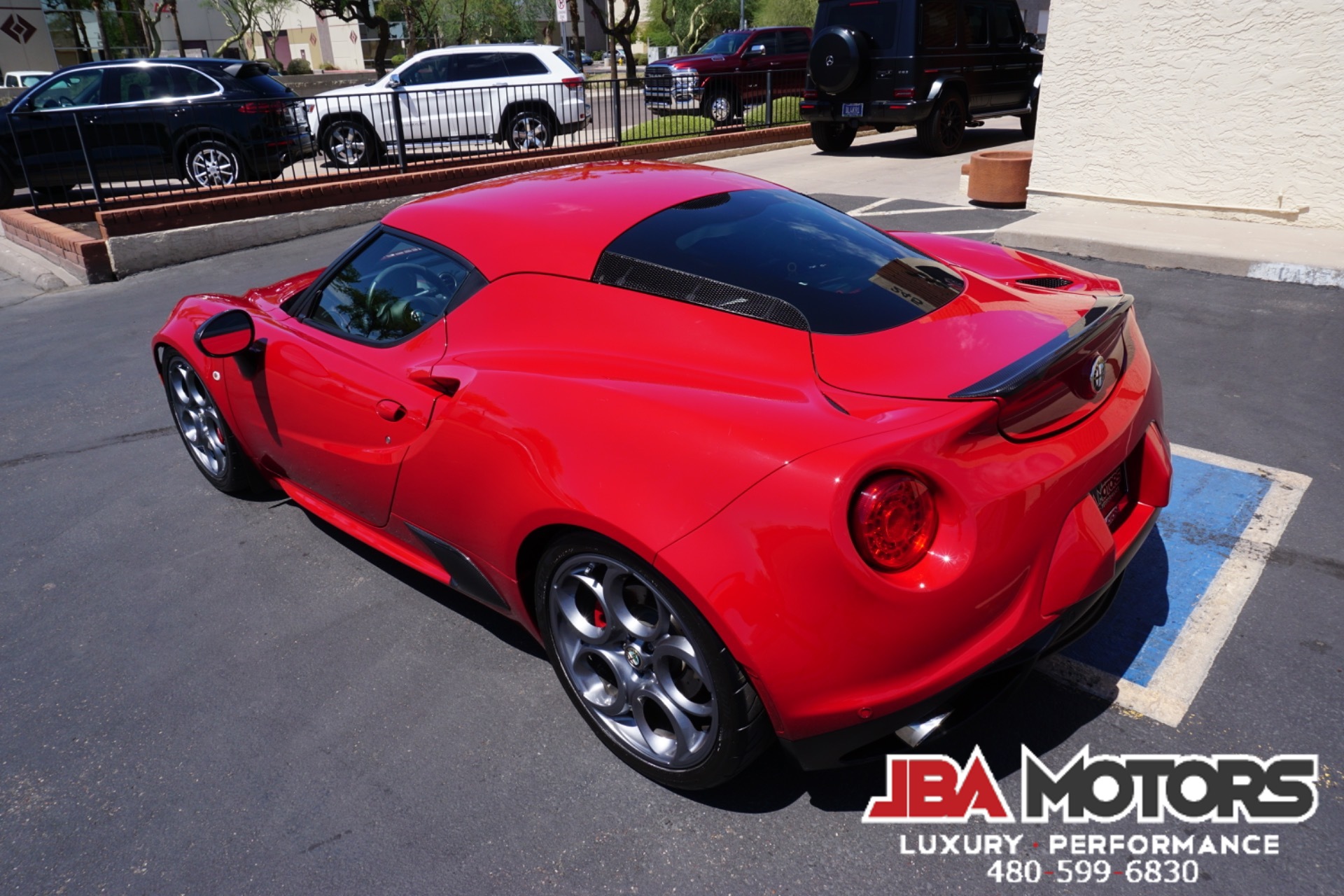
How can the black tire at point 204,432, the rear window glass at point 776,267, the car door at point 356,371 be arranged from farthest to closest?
1. the black tire at point 204,432
2. the car door at point 356,371
3. the rear window glass at point 776,267

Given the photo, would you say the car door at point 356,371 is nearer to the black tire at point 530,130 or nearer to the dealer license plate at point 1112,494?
the dealer license plate at point 1112,494

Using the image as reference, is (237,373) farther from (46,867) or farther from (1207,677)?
(1207,677)

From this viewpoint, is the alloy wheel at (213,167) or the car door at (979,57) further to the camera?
the car door at (979,57)

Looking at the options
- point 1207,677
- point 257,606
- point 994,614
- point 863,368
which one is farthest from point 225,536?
point 1207,677

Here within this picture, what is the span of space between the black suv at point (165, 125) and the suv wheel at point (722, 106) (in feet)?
27.2

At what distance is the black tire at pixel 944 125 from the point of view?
1408cm

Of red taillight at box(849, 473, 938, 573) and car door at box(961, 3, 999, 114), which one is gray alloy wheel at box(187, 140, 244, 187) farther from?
red taillight at box(849, 473, 938, 573)

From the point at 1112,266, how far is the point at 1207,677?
17.8 ft

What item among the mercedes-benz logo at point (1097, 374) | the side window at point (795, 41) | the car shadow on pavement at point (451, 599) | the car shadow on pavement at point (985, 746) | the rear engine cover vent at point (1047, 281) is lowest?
the car shadow on pavement at point (451, 599)

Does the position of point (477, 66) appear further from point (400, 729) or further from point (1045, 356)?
point (1045, 356)

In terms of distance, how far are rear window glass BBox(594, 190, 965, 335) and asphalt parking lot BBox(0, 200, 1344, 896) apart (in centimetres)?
123

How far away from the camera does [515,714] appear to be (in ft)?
9.24

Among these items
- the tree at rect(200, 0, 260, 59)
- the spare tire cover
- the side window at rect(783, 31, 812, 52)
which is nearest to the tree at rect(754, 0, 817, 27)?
the tree at rect(200, 0, 260, 59)

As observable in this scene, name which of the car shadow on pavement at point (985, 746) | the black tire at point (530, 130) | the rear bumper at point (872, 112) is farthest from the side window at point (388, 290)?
the rear bumper at point (872, 112)
